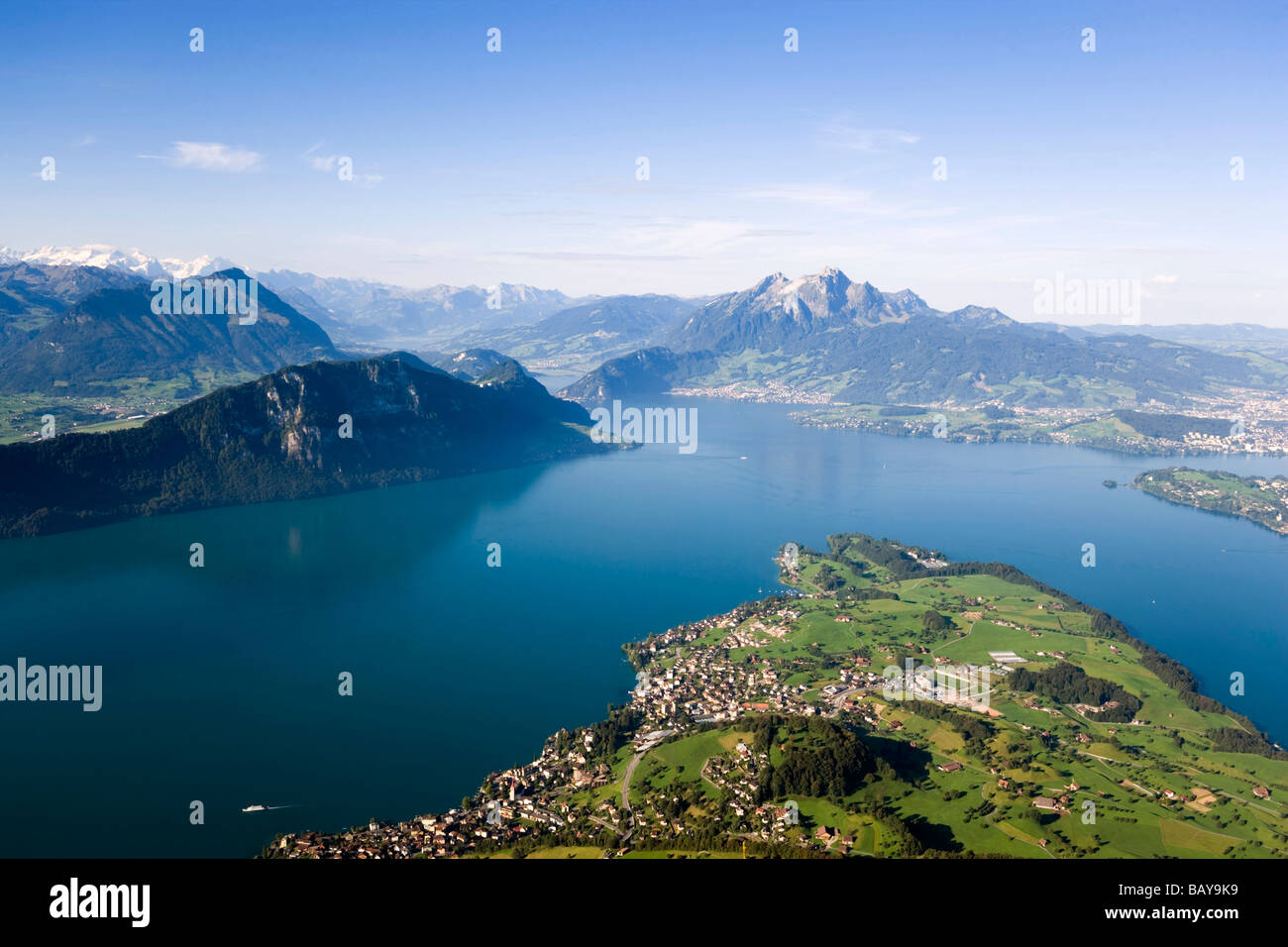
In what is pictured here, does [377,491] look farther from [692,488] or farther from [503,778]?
[503,778]

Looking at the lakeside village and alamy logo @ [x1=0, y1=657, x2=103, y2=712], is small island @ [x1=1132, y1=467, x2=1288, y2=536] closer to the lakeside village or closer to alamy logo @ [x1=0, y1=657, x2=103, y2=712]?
the lakeside village

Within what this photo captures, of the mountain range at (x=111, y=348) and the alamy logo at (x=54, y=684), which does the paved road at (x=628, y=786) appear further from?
the mountain range at (x=111, y=348)

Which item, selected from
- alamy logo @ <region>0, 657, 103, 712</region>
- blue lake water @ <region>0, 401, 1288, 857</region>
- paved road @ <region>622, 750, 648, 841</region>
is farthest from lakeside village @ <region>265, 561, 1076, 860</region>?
alamy logo @ <region>0, 657, 103, 712</region>

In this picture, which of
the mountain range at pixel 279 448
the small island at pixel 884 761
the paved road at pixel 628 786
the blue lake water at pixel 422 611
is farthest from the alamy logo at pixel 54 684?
the mountain range at pixel 279 448
